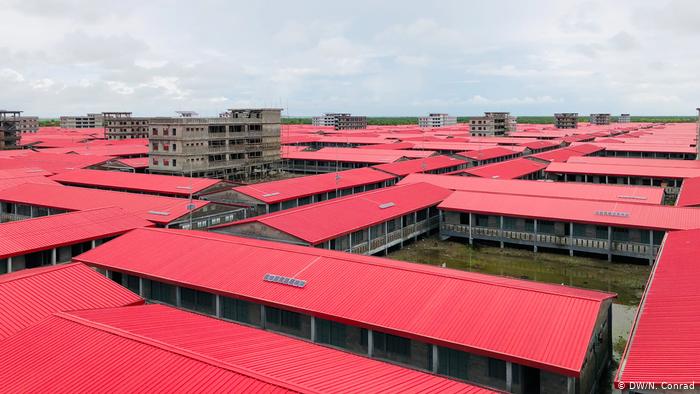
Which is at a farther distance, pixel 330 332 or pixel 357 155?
pixel 357 155

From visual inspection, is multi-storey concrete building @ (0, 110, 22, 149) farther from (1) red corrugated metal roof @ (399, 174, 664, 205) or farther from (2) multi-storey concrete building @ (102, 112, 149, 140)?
(1) red corrugated metal roof @ (399, 174, 664, 205)

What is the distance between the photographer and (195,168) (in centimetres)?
→ 8669

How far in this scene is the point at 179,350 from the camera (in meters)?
17.3

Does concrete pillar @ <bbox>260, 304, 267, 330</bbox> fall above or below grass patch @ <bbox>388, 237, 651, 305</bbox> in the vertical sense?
above

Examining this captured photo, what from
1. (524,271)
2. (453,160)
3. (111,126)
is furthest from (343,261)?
(111,126)

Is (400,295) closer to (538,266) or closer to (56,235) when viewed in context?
(538,266)

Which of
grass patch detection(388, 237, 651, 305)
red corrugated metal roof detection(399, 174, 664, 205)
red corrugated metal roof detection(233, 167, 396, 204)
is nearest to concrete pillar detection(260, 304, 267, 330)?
grass patch detection(388, 237, 651, 305)

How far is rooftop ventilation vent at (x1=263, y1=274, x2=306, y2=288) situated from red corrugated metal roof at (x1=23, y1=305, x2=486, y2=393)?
482 cm

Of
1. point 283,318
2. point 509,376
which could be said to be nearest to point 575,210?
point 509,376

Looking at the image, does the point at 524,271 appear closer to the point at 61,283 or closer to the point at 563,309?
the point at 563,309

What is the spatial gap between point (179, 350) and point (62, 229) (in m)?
26.1

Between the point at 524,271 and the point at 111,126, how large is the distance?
460 ft

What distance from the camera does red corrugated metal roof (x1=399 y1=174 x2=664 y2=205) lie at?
5253cm

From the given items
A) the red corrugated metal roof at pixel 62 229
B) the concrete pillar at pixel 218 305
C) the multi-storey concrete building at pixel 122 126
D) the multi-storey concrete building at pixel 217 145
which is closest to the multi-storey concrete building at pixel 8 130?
the multi-storey concrete building at pixel 122 126
